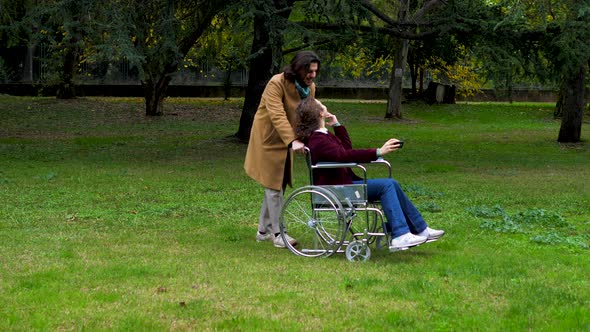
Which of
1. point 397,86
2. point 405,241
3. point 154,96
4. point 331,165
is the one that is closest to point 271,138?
point 331,165

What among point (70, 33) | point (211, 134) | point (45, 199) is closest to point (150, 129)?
point (211, 134)

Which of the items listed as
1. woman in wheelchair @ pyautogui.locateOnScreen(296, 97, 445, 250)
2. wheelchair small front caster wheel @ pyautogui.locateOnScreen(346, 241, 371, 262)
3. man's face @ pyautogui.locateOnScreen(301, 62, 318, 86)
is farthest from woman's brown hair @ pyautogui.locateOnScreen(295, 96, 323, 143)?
wheelchair small front caster wheel @ pyautogui.locateOnScreen(346, 241, 371, 262)

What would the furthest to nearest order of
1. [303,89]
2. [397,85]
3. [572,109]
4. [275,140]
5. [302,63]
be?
1. [397,85]
2. [572,109]
3. [275,140]
4. [303,89]
5. [302,63]

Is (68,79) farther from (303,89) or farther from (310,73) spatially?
(310,73)

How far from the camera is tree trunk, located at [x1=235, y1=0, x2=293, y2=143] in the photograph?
723 inches

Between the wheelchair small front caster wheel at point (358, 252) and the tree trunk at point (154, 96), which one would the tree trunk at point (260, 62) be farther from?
the wheelchair small front caster wheel at point (358, 252)

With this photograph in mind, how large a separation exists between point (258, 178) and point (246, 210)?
300 centimetres

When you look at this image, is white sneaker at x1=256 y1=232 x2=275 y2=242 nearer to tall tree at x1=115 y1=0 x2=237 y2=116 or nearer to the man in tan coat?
the man in tan coat

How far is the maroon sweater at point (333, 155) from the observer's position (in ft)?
27.7

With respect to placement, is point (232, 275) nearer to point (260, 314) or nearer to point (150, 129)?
point (260, 314)

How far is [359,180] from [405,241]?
39.5 inches

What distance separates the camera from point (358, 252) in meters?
8.51

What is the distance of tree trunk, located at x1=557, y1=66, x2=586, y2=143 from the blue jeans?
17630 mm

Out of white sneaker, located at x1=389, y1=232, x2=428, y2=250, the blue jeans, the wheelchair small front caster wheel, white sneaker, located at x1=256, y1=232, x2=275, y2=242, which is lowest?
white sneaker, located at x1=256, y1=232, x2=275, y2=242
